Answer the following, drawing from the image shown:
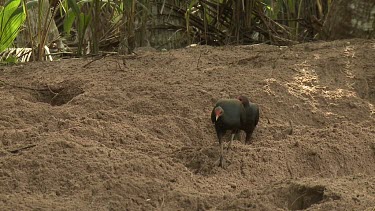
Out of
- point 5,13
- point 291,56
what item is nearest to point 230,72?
point 291,56

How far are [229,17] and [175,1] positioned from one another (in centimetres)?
52

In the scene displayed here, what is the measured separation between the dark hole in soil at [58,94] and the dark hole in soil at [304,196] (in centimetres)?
172

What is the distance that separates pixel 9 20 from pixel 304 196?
2.70m

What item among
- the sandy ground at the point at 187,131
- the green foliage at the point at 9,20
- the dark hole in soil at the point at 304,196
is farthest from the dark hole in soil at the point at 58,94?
the dark hole in soil at the point at 304,196

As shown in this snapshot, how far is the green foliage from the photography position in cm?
548

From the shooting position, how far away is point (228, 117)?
4.21 meters

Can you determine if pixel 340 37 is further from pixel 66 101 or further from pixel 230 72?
pixel 66 101

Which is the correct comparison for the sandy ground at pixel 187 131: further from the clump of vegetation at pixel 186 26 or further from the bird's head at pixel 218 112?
the clump of vegetation at pixel 186 26

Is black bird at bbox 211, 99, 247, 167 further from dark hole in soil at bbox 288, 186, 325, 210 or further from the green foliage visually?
the green foliage

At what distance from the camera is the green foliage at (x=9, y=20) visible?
5.48m

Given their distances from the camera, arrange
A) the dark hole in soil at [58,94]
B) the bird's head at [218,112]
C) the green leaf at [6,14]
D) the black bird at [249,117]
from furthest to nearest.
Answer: the green leaf at [6,14]
the dark hole in soil at [58,94]
the black bird at [249,117]
the bird's head at [218,112]

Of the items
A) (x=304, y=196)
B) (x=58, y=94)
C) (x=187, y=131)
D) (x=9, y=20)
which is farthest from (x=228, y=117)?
(x=9, y=20)

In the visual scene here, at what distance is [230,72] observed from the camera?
523cm

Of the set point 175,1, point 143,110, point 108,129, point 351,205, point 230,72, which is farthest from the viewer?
point 175,1
